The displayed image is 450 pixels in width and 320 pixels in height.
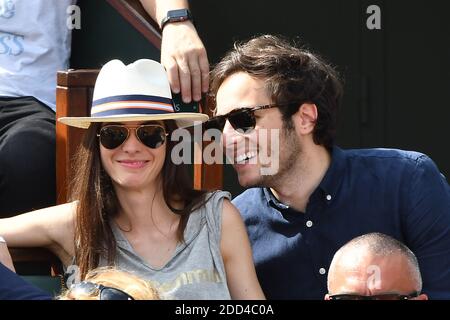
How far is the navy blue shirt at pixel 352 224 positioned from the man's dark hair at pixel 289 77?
202 mm

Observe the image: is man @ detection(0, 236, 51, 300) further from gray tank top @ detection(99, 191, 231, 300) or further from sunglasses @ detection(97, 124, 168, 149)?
sunglasses @ detection(97, 124, 168, 149)

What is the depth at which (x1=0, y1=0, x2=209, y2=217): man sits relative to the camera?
343 centimetres

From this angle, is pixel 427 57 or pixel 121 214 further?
pixel 427 57

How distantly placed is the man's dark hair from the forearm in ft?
0.74

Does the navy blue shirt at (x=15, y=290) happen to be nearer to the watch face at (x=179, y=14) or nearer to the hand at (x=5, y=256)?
the hand at (x=5, y=256)

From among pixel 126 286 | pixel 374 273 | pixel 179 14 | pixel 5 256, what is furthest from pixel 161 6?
pixel 126 286

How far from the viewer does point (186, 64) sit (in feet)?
11.2

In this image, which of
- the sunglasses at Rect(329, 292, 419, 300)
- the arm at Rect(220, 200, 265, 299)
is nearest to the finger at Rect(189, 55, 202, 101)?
the arm at Rect(220, 200, 265, 299)

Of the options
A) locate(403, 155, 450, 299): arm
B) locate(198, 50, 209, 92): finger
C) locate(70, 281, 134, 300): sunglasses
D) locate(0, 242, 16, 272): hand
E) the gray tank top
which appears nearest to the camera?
locate(70, 281, 134, 300): sunglasses

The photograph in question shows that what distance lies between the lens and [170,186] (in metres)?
3.31

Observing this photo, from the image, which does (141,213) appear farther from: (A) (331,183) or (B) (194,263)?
(A) (331,183)
